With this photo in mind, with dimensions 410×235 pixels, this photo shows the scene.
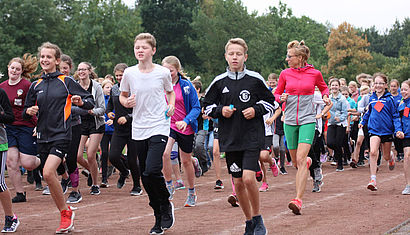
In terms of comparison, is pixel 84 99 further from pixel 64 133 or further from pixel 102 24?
pixel 102 24

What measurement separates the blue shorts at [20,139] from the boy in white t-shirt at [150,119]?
3909mm

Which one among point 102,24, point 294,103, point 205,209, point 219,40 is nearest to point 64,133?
point 205,209

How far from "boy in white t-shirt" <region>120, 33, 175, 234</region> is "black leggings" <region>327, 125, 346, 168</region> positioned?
391 inches

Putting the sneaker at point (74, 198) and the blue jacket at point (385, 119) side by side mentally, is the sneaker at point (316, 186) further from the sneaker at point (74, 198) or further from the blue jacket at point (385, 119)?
the sneaker at point (74, 198)

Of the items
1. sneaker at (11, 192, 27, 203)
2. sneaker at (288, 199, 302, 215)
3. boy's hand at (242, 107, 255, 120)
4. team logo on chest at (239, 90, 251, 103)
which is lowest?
sneaker at (11, 192, 27, 203)

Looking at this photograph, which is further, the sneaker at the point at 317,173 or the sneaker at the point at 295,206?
the sneaker at the point at 317,173

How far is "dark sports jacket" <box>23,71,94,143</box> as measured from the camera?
7660 millimetres

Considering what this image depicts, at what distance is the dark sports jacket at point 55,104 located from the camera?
25.1 feet

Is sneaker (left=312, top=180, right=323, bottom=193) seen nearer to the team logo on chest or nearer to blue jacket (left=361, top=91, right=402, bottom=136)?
blue jacket (left=361, top=91, right=402, bottom=136)

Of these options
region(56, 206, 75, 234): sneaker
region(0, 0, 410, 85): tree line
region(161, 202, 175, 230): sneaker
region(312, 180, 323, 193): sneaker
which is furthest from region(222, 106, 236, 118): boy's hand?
region(0, 0, 410, 85): tree line

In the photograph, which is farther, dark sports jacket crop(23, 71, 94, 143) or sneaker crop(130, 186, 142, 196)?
sneaker crop(130, 186, 142, 196)

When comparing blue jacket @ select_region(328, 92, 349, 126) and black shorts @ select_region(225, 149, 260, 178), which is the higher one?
black shorts @ select_region(225, 149, 260, 178)

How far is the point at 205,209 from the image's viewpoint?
9328 mm

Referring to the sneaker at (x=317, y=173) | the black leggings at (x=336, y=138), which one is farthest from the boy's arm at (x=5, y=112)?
the black leggings at (x=336, y=138)
